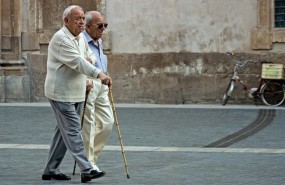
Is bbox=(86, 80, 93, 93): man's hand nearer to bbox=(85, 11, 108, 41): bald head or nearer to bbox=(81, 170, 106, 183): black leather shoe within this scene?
bbox=(85, 11, 108, 41): bald head

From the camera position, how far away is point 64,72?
1023 centimetres

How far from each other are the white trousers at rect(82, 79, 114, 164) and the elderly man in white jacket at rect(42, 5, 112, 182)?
26 centimetres

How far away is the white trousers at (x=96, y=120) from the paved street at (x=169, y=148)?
34cm

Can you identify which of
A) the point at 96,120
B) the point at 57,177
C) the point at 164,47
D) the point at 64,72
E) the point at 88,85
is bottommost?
the point at 57,177

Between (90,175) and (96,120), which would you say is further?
(96,120)

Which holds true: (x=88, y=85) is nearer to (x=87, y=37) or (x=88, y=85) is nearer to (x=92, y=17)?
(x=87, y=37)

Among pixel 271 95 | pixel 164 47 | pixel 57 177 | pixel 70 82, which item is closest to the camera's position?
pixel 70 82

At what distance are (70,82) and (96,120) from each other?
2.30 ft

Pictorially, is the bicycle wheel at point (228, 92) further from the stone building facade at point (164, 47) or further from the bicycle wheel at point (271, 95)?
the bicycle wheel at point (271, 95)

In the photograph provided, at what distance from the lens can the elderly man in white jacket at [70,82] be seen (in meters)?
10.1

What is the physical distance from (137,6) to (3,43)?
2927 millimetres

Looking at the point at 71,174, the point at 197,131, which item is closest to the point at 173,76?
the point at 197,131

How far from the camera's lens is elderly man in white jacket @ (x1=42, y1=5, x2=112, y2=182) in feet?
33.2

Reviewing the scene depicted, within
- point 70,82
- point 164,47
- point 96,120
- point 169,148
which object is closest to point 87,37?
point 70,82
